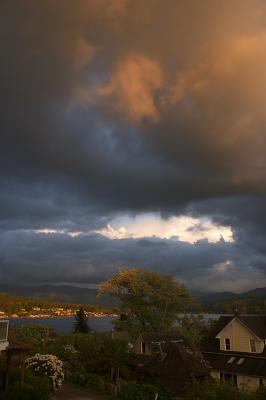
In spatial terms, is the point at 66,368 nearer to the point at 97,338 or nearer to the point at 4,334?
the point at 97,338

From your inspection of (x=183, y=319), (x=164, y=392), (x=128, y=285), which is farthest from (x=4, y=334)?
(x=183, y=319)

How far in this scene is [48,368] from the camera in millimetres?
36312

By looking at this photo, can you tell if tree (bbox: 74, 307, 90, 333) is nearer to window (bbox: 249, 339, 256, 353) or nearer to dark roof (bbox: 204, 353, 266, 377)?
dark roof (bbox: 204, 353, 266, 377)

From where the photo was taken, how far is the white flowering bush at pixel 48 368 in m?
35.8

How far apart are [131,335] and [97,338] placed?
2245 cm

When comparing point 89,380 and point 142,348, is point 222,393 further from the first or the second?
point 142,348

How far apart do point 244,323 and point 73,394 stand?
21096mm

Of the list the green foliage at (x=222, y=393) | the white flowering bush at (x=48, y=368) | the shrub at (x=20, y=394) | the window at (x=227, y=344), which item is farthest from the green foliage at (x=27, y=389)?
the window at (x=227, y=344)

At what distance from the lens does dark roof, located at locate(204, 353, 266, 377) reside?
42.5 meters

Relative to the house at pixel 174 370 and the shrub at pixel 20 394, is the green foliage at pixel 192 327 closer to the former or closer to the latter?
the house at pixel 174 370

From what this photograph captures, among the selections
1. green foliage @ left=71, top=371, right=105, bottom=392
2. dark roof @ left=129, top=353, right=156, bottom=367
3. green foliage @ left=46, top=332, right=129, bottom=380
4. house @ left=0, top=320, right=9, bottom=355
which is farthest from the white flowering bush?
dark roof @ left=129, top=353, right=156, bottom=367

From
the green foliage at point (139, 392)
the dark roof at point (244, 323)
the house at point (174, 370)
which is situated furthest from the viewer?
the dark roof at point (244, 323)

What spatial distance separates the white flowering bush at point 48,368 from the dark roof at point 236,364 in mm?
19117

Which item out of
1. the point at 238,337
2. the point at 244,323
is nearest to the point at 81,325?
the point at 238,337
